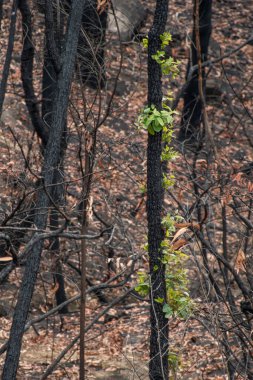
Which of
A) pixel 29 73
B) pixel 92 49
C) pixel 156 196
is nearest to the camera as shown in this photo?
pixel 92 49

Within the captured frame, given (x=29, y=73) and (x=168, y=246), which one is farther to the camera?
(x=29, y=73)

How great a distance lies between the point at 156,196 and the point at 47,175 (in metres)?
1.96

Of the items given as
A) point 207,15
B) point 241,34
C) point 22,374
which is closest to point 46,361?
point 22,374

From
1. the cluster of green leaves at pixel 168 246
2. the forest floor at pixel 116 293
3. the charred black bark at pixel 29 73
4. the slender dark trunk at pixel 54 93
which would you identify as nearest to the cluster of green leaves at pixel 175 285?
the cluster of green leaves at pixel 168 246

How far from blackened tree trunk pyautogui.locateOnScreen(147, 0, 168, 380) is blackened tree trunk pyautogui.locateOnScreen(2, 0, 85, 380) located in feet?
4.89

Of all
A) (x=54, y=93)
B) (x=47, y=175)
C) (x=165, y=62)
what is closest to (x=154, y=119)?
(x=165, y=62)

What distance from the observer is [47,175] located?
1028 centimetres

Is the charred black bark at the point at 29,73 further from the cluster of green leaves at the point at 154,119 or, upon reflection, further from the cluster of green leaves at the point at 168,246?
the cluster of green leaves at the point at 154,119

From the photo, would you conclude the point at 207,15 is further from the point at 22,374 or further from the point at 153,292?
the point at 153,292

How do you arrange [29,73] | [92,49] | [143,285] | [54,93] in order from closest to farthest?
1. [92,49]
2. [143,285]
3. [54,93]
4. [29,73]

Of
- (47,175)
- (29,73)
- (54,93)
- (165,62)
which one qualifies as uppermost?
(29,73)

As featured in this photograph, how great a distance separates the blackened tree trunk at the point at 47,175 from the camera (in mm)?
9797

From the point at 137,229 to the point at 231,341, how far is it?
4459mm

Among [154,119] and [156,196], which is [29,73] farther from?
[154,119]
